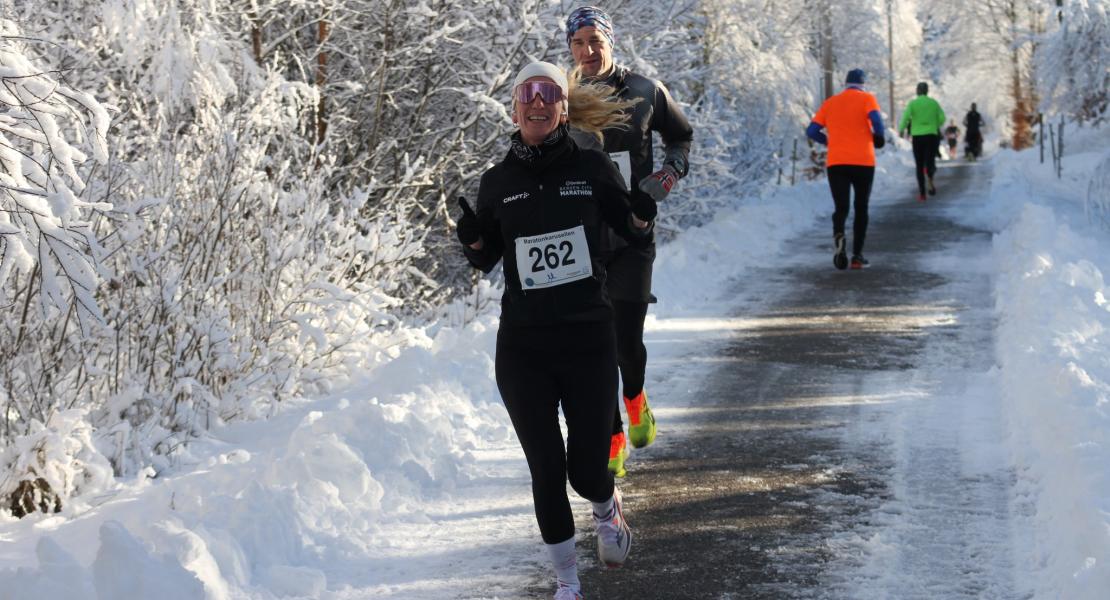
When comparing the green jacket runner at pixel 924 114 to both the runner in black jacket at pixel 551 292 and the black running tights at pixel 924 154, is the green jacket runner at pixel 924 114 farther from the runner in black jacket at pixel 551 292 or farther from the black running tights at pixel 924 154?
the runner in black jacket at pixel 551 292

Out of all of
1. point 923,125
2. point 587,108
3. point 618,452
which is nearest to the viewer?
point 587,108

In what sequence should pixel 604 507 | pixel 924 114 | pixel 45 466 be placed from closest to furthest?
pixel 604 507, pixel 45 466, pixel 924 114

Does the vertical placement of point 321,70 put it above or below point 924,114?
above

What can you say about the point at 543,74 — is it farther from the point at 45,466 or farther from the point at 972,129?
the point at 972,129

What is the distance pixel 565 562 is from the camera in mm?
4059

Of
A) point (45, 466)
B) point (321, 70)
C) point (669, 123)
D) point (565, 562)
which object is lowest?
point (565, 562)

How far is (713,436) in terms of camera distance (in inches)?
253

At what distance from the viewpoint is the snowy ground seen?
13.7 feet

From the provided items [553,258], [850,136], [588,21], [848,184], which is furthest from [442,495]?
[848,184]

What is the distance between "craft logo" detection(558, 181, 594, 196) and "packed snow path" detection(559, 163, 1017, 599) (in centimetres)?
140

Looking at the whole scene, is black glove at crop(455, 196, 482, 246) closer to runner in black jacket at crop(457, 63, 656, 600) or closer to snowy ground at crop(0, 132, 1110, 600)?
runner in black jacket at crop(457, 63, 656, 600)

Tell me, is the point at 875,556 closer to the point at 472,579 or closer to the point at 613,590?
the point at 613,590

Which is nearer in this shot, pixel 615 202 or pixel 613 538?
pixel 615 202

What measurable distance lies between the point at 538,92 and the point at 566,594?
64.8 inches
